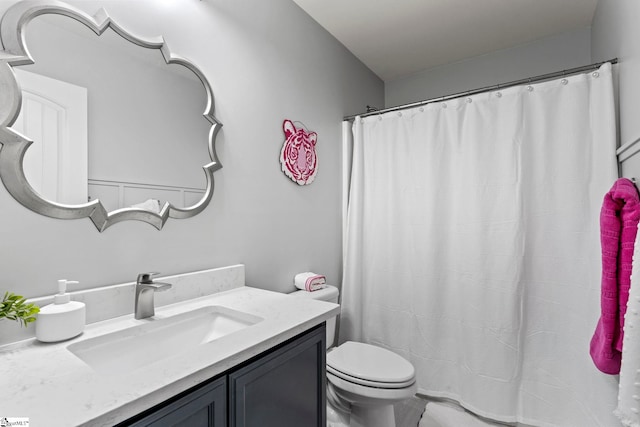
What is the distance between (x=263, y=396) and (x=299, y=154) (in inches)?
52.6

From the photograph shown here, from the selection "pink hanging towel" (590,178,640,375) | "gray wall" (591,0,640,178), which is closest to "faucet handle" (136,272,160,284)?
"pink hanging towel" (590,178,640,375)

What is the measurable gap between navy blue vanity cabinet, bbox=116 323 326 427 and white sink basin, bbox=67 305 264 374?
18 centimetres

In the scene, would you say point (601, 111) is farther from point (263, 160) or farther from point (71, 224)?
point (71, 224)

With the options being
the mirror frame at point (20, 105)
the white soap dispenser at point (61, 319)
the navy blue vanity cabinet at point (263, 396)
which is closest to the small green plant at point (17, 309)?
the white soap dispenser at point (61, 319)

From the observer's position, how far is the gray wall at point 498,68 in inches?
87.5

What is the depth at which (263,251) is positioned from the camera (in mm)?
1676

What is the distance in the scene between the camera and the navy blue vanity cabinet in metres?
0.69

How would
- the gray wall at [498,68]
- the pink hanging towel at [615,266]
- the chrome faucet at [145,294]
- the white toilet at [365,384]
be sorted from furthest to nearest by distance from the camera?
the gray wall at [498,68], the white toilet at [365,384], the pink hanging towel at [615,266], the chrome faucet at [145,294]

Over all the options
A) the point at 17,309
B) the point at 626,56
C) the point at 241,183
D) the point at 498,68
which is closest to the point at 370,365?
the point at 241,183

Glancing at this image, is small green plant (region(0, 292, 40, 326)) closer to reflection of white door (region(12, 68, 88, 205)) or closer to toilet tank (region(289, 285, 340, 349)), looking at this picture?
reflection of white door (region(12, 68, 88, 205))

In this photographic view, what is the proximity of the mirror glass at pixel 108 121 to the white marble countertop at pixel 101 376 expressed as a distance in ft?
1.46

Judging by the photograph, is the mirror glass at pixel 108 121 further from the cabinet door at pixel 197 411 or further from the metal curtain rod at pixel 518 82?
the metal curtain rod at pixel 518 82

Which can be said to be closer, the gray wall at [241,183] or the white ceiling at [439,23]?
the gray wall at [241,183]

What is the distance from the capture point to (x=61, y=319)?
864mm
